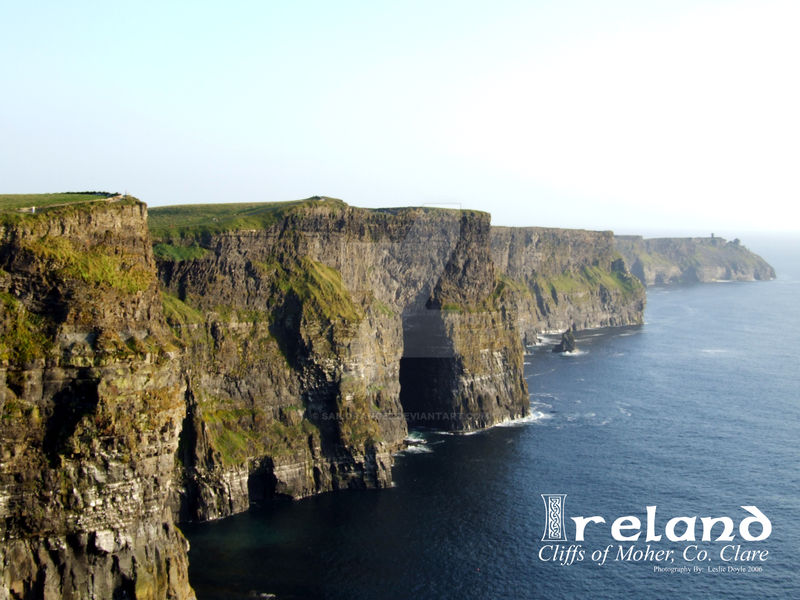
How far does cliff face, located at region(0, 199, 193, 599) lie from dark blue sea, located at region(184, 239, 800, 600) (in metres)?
14.4

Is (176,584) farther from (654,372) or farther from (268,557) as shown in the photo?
(654,372)

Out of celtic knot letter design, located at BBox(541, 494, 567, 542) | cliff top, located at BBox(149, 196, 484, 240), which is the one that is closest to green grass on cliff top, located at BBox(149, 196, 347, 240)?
cliff top, located at BBox(149, 196, 484, 240)

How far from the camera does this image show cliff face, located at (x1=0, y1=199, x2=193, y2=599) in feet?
206

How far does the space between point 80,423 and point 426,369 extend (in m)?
83.6

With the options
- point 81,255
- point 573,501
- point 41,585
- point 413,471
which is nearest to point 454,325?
point 413,471

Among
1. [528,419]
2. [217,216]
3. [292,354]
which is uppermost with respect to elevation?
[217,216]

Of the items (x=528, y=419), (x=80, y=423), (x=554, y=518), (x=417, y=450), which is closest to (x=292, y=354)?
(x=417, y=450)

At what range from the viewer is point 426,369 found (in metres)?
142

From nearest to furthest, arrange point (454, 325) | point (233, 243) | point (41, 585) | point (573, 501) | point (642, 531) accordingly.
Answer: point (41, 585)
point (642, 531)
point (573, 501)
point (233, 243)
point (454, 325)

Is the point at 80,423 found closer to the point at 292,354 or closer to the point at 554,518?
the point at 292,354

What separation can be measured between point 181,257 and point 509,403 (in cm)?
7025

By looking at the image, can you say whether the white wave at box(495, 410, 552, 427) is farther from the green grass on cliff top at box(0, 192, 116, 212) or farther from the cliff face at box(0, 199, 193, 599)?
the green grass on cliff top at box(0, 192, 116, 212)

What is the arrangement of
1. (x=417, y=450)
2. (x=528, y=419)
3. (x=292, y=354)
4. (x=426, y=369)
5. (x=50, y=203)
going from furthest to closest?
1. (x=528, y=419)
2. (x=426, y=369)
3. (x=417, y=450)
4. (x=292, y=354)
5. (x=50, y=203)

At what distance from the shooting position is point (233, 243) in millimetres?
112250
